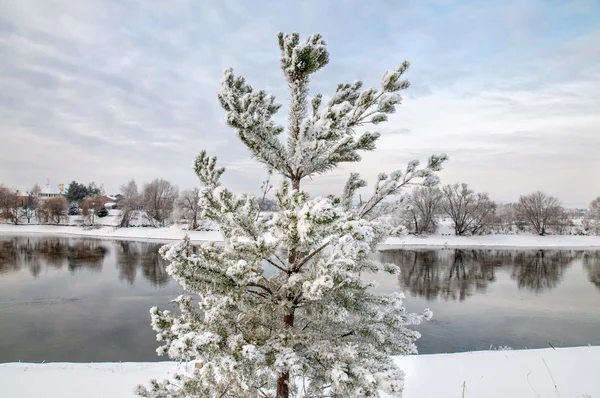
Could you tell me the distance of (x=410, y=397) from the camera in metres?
8.24

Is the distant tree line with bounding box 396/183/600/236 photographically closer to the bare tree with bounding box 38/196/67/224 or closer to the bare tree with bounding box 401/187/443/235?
the bare tree with bounding box 401/187/443/235

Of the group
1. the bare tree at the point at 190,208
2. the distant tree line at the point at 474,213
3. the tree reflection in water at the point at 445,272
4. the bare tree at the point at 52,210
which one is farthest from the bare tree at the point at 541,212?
the bare tree at the point at 52,210

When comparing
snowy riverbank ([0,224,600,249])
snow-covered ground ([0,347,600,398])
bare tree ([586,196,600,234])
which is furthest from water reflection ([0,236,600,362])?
bare tree ([586,196,600,234])

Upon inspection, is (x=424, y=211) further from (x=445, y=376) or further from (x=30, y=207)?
(x=30, y=207)

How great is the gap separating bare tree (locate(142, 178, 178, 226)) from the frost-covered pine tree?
2549 inches

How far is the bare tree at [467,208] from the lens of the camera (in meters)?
54.4

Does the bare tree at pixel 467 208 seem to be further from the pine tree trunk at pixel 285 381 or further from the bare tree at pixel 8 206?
the bare tree at pixel 8 206

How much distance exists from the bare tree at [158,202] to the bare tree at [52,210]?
49.7 ft

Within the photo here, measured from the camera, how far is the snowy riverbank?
1930 inches

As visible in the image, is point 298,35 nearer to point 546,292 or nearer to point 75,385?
point 75,385

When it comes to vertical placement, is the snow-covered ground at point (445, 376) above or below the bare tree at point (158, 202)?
below

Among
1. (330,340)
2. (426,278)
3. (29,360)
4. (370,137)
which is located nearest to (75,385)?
(29,360)

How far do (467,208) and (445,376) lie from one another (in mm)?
50370

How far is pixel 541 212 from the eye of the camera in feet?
190
